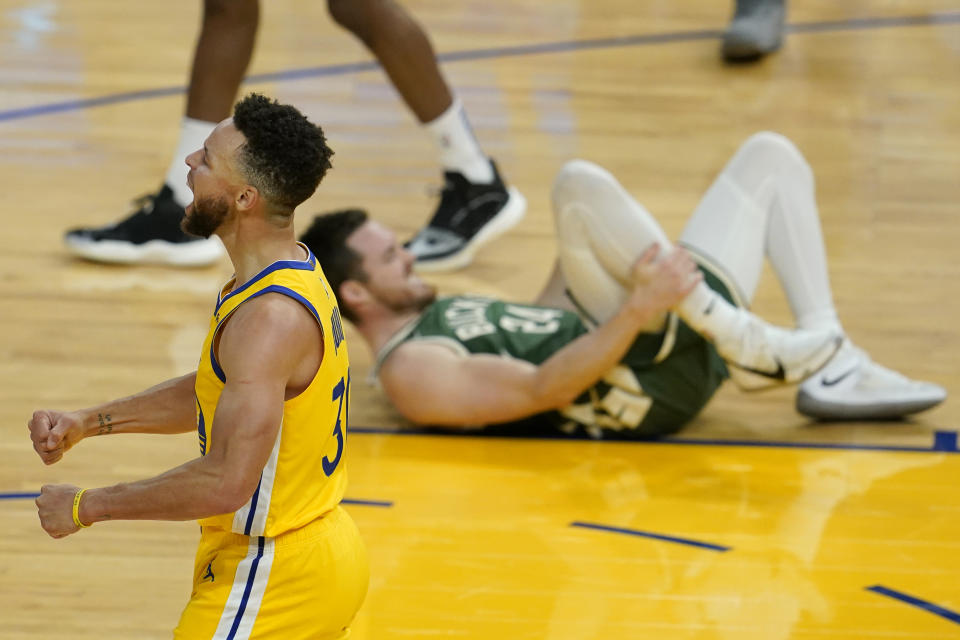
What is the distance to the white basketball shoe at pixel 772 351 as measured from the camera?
3.26 metres

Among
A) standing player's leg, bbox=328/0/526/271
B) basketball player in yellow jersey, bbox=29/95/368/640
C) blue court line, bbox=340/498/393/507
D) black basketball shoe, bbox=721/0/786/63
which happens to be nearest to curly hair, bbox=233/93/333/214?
basketball player in yellow jersey, bbox=29/95/368/640

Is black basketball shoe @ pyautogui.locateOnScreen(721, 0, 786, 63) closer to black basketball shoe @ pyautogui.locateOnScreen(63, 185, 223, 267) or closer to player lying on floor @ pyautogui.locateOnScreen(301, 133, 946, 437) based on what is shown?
player lying on floor @ pyautogui.locateOnScreen(301, 133, 946, 437)

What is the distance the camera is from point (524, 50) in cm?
612

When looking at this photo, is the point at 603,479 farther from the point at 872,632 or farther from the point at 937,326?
the point at 937,326

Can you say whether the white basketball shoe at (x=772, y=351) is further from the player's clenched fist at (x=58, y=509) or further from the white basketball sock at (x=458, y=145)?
the player's clenched fist at (x=58, y=509)

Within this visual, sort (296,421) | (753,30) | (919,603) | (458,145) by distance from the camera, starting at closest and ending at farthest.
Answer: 1. (296,421)
2. (919,603)
3. (458,145)
4. (753,30)

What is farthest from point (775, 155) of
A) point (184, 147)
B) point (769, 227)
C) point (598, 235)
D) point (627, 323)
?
point (184, 147)

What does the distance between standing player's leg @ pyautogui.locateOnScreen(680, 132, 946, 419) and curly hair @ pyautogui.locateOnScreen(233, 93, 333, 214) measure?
1.76 m

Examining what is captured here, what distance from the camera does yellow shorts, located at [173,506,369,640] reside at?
6.61 ft

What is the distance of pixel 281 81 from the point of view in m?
5.68

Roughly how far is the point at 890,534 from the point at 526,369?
88cm

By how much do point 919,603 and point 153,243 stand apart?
2623 millimetres

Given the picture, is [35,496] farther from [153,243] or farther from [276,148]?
[276,148]

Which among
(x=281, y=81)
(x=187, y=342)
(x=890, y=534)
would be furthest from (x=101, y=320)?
(x=890, y=534)
